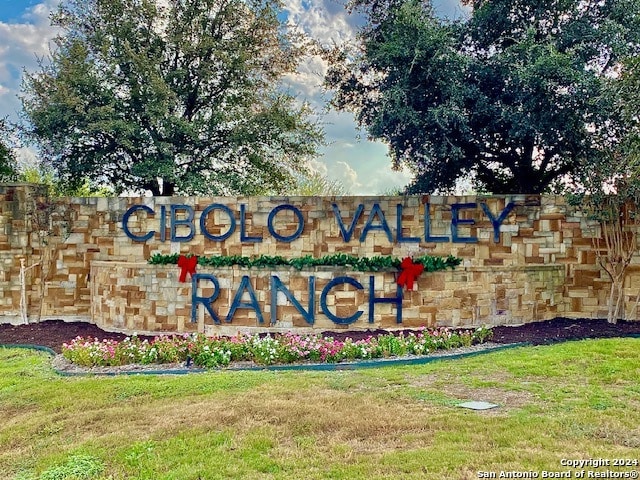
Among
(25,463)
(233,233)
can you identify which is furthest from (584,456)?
(233,233)

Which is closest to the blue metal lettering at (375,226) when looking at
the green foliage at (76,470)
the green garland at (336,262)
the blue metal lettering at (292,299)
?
the green garland at (336,262)

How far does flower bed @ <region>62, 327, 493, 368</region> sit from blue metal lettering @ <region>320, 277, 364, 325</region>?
1063mm

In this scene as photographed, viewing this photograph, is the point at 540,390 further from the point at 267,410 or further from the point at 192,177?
the point at 192,177

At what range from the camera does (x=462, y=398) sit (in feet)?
19.3

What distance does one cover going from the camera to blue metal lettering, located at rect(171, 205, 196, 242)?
11.4 metres

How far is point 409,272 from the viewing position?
1012 centimetres

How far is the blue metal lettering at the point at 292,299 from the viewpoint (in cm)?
1022

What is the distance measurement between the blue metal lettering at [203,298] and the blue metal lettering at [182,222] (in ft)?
3.53

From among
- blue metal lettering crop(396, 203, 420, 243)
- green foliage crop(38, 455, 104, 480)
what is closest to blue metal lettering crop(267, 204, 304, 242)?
blue metal lettering crop(396, 203, 420, 243)

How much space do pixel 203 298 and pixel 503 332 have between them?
557 centimetres

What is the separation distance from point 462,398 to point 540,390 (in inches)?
35.7

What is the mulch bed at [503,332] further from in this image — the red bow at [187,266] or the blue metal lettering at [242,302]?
the red bow at [187,266]

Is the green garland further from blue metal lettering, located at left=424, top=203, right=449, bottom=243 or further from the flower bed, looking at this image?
the flower bed

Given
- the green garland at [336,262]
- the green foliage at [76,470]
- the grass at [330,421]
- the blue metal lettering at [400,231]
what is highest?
the blue metal lettering at [400,231]
